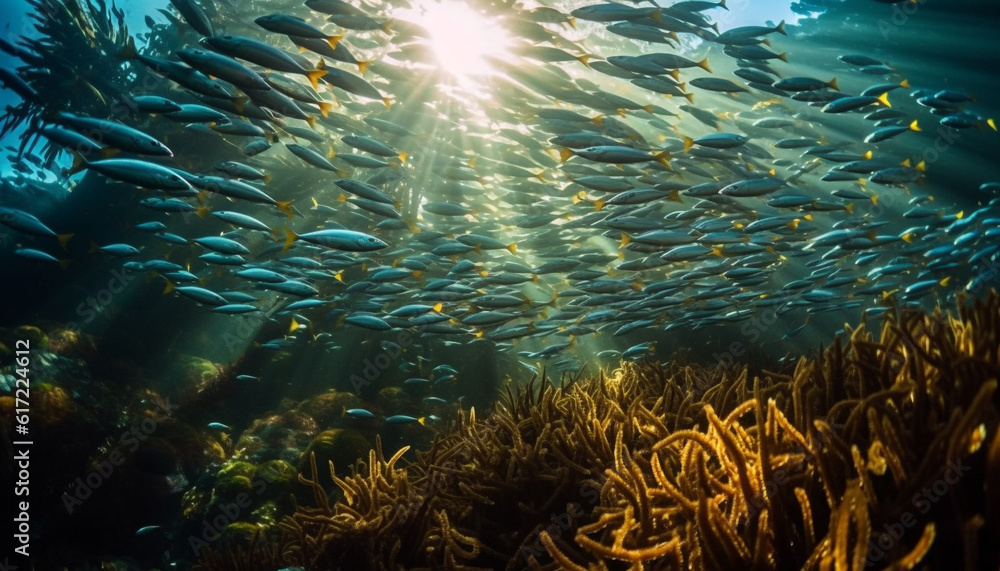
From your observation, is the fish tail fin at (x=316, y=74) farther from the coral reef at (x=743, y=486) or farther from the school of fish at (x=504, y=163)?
the coral reef at (x=743, y=486)

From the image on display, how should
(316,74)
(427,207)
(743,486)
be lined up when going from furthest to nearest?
(427,207)
(316,74)
(743,486)

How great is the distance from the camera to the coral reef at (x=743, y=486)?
1.13 metres

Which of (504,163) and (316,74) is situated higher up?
(504,163)

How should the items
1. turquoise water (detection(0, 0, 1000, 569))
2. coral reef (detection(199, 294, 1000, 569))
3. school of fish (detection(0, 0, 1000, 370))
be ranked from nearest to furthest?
1. coral reef (detection(199, 294, 1000, 569))
2. school of fish (detection(0, 0, 1000, 370))
3. turquoise water (detection(0, 0, 1000, 569))

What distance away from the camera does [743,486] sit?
1402mm

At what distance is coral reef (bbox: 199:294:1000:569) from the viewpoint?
1132 millimetres

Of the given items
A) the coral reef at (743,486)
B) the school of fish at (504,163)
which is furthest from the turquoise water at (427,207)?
the coral reef at (743,486)

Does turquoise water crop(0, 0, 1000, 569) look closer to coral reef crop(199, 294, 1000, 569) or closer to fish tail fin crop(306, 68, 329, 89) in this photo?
fish tail fin crop(306, 68, 329, 89)

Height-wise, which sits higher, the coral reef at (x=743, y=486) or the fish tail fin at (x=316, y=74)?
the fish tail fin at (x=316, y=74)

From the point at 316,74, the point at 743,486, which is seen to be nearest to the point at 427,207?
the point at 316,74

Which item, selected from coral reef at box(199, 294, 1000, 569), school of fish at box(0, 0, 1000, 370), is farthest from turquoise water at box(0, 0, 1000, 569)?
coral reef at box(199, 294, 1000, 569)

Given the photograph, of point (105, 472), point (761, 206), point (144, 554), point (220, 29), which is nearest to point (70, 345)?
point (105, 472)

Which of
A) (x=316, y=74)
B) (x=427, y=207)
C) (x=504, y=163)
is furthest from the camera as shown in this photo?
(x=504, y=163)

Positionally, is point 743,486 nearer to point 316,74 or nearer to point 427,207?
point 316,74
